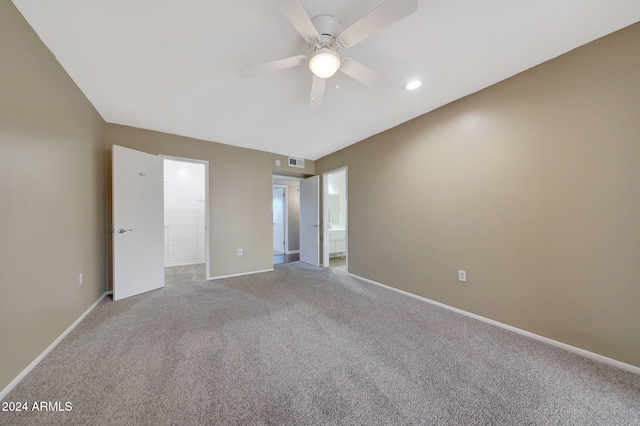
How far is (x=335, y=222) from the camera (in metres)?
5.70

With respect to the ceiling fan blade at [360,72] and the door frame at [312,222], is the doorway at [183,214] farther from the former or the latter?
the ceiling fan blade at [360,72]

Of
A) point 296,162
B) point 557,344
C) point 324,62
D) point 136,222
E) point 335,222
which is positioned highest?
point 296,162

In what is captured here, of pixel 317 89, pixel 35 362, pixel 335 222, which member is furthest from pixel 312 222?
pixel 35 362

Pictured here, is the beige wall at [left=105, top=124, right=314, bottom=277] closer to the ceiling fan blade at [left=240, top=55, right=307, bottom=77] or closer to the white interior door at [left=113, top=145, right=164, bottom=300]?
the white interior door at [left=113, top=145, right=164, bottom=300]

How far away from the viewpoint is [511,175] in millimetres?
1981

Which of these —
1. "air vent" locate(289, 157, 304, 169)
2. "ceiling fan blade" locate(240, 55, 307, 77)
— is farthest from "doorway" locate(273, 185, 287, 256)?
"ceiling fan blade" locate(240, 55, 307, 77)

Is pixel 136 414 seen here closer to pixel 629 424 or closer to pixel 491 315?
pixel 629 424

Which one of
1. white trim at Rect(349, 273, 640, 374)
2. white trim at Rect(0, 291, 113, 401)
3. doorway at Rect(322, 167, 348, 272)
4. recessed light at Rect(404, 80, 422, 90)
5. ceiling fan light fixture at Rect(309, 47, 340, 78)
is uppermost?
recessed light at Rect(404, 80, 422, 90)

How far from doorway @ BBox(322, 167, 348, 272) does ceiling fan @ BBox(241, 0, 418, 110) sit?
241 cm

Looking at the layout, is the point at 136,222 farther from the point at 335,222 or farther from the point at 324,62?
the point at 335,222

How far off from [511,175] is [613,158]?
1.85 feet

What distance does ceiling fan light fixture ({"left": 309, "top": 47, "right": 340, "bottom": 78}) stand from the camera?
1396mm

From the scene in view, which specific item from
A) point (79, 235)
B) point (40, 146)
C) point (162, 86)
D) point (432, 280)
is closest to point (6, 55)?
point (40, 146)

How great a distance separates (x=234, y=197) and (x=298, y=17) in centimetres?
313
